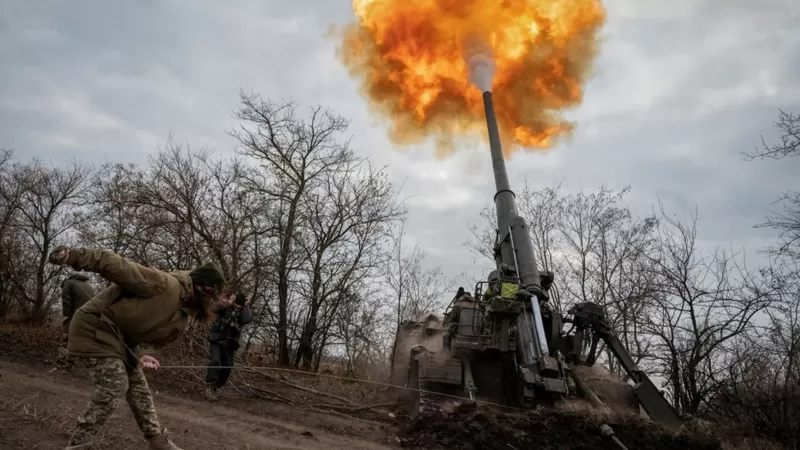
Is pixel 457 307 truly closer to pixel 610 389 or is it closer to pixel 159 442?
pixel 610 389

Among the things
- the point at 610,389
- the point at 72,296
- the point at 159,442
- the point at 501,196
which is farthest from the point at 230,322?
the point at 610,389

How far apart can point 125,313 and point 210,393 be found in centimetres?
592

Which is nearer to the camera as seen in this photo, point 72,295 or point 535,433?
point 535,433

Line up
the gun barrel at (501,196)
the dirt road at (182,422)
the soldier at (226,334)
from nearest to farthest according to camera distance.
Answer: the dirt road at (182,422)
the soldier at (226,334)
the gun barrel at (501,196)

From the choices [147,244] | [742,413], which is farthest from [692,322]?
[147,244]

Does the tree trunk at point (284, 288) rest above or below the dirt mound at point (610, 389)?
above

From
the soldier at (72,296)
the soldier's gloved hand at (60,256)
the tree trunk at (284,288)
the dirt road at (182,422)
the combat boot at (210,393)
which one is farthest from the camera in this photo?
the tree trunk at (284,288)

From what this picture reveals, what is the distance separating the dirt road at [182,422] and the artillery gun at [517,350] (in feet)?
5.59

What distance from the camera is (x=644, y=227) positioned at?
19516 millimetres

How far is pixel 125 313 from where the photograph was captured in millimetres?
4594

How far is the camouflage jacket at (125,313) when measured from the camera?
4.50 meters

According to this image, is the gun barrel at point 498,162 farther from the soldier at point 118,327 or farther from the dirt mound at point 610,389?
the soldier at point 118,327

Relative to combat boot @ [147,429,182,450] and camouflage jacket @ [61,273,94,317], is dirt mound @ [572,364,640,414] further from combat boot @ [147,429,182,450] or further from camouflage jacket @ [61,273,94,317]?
camouflage jacket @ [61,273,94,317]

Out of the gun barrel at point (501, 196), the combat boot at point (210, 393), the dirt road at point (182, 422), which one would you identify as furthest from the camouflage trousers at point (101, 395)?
the gun barrel at point (501, 196)
